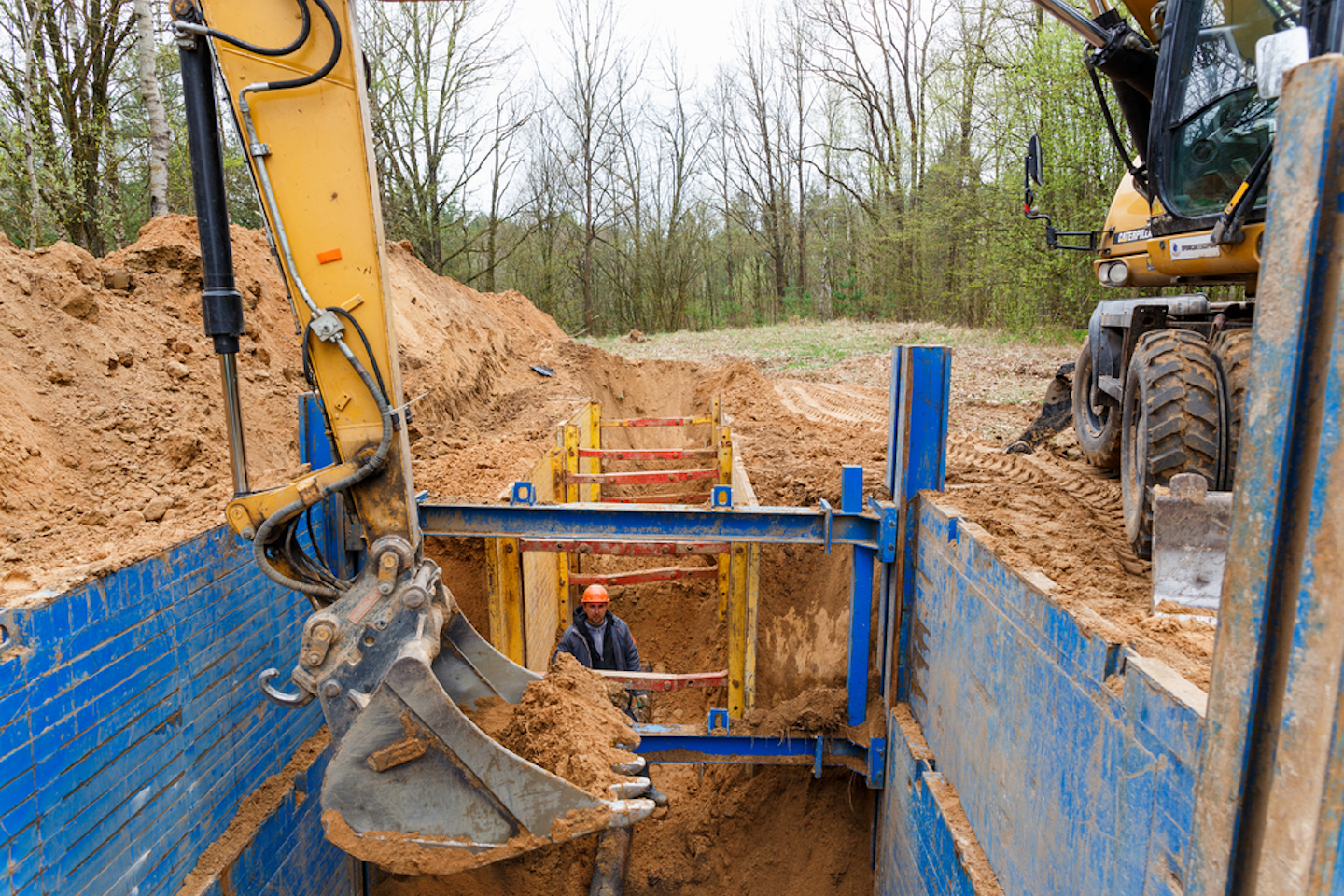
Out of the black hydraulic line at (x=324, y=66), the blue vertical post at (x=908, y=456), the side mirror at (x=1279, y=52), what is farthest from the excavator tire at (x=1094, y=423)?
the black hydraulic line at (x=324, y=66)

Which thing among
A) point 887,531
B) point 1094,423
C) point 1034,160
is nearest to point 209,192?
point 887,531

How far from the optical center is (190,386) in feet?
Answer: 23.2

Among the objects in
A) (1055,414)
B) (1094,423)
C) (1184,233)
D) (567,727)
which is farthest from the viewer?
(1055,414)

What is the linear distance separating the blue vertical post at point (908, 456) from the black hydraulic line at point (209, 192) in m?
3.10

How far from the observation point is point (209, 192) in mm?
2957

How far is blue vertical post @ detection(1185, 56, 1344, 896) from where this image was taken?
49.9 inches

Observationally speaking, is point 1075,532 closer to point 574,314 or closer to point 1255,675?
point 1255,675

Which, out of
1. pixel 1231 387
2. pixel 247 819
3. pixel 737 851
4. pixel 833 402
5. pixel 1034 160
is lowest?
pixel 737 851

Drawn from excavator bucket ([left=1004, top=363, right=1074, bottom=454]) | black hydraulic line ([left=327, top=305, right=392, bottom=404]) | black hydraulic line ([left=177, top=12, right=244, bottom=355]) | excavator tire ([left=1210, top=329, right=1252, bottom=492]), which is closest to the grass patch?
excavator bucket ([left=1004, top=363, right=1074, bottom=454])

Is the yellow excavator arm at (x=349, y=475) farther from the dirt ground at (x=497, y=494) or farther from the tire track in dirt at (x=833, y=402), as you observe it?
the tire track in dirt at (x=833, y=402)

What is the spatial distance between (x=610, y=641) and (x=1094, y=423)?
4.08 metres

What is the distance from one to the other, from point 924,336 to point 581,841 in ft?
53.4

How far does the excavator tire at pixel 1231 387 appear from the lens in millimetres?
3699

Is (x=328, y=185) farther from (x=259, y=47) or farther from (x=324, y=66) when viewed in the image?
(x=259, y=47)
